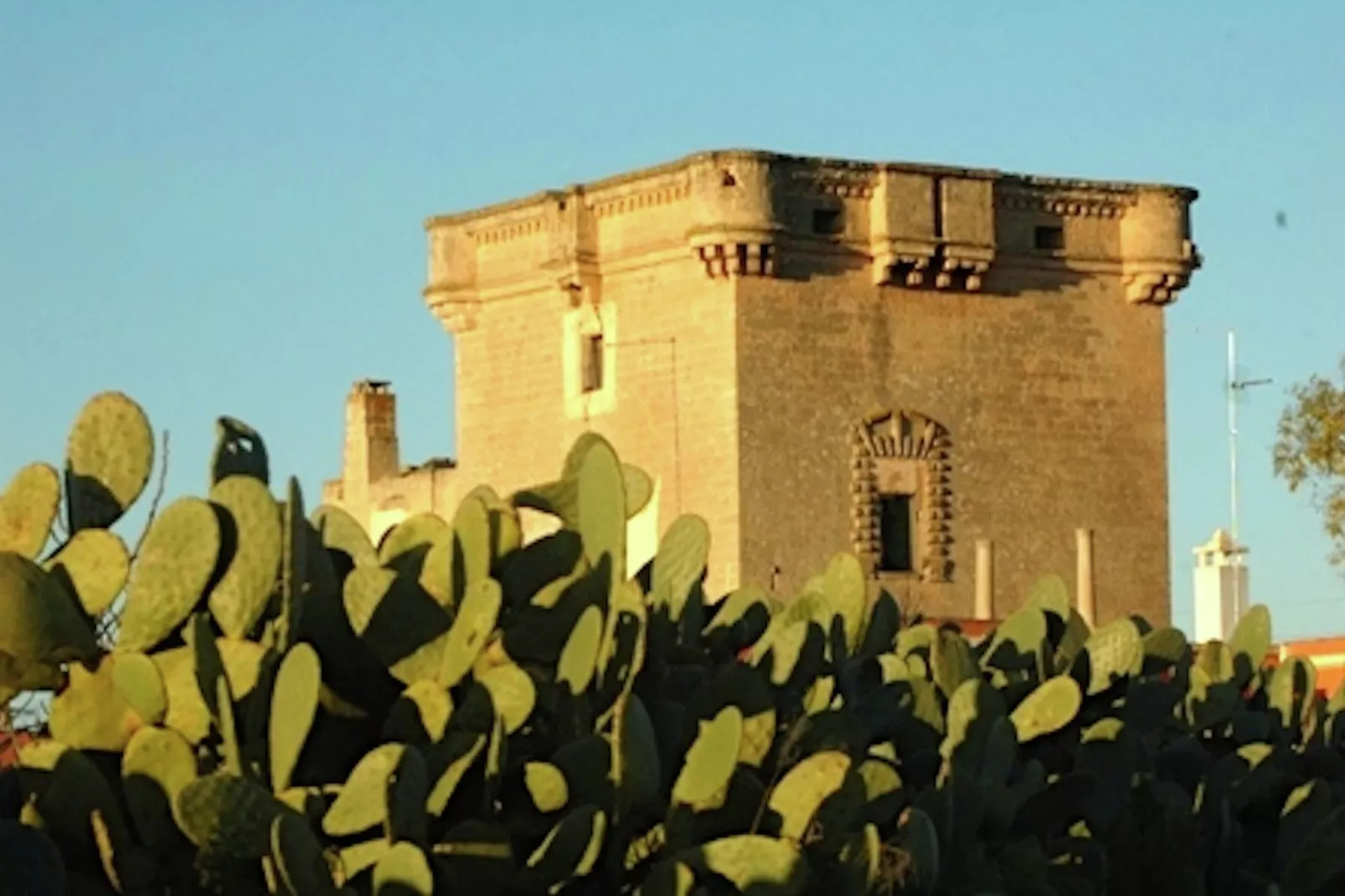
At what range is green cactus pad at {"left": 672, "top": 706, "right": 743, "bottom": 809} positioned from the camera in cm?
767

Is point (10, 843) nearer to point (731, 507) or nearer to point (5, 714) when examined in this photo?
point (5, 714)

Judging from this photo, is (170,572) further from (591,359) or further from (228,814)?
(591,359)

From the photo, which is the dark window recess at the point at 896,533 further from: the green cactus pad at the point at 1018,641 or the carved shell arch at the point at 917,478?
the green cactus pad at the point at 1018,641

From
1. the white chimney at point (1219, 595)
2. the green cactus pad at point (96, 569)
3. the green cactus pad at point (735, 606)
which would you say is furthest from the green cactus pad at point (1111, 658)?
the white chimney at point (1219, 595)

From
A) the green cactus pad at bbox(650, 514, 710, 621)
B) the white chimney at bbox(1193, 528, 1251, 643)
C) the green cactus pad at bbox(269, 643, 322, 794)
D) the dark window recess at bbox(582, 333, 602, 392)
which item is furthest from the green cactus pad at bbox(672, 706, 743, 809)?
the dark window recess at bbox(582, 333, 602, 392)

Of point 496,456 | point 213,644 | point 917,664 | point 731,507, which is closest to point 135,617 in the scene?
point 213,644

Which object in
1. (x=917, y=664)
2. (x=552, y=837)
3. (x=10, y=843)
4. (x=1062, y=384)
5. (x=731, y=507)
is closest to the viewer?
(x=10, y=843)

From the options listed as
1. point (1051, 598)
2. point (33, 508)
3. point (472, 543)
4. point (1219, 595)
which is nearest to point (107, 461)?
point (33, 508)

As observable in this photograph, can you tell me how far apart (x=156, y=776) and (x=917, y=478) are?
102ft

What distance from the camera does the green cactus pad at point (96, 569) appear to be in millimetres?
7473

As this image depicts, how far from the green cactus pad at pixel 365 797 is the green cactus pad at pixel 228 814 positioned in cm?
15

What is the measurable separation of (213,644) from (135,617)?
323 mm

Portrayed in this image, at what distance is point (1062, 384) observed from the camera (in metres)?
39.3

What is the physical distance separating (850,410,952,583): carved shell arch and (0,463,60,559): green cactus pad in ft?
98.1
